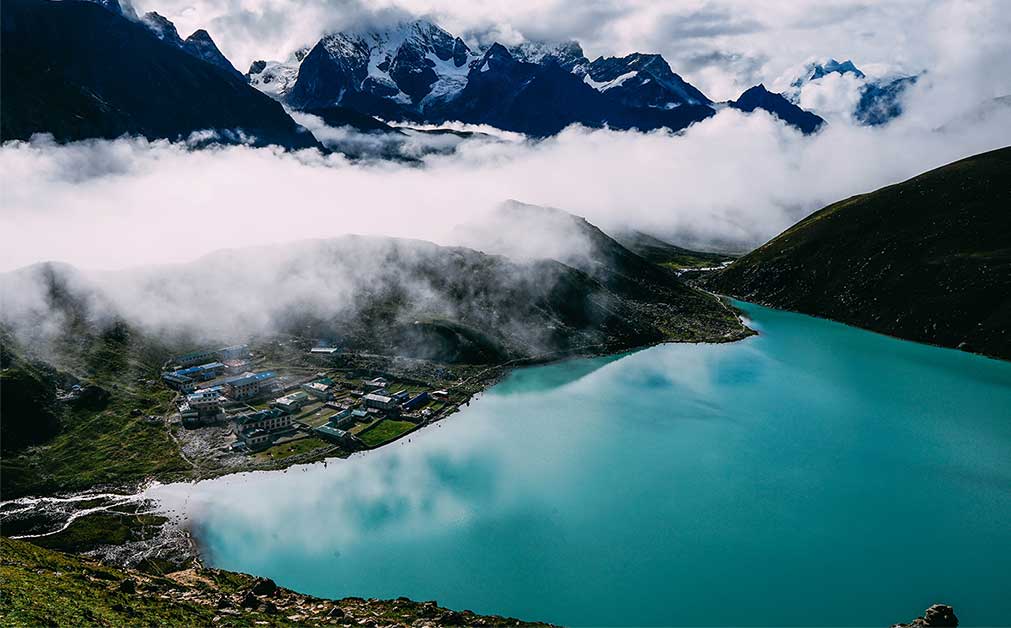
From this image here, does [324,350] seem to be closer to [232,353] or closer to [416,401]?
[232,353]

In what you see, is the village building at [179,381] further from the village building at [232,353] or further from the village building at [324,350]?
the village building at [324,350]

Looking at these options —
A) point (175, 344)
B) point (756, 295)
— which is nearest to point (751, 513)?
point (175, 344)

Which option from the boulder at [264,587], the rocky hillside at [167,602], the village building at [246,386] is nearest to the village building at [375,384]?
the village building at [246,386]

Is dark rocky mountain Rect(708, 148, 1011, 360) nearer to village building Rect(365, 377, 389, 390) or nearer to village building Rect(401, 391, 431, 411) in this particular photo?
village building Rect(401, 391, 431, 411)

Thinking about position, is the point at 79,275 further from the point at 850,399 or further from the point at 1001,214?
the point at 1001,214

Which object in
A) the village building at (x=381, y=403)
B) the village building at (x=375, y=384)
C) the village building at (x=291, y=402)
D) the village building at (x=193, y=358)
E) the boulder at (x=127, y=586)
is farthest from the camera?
the village building at (x=193, y=358)

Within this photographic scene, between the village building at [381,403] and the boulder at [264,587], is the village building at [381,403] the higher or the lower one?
the higher one
